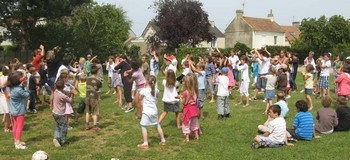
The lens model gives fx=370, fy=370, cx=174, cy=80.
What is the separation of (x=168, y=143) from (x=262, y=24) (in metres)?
58.1

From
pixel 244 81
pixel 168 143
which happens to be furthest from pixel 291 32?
pixel 168 143

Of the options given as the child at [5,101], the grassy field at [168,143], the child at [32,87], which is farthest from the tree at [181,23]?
the child at [5,101]

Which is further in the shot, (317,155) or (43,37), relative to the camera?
(43,37)

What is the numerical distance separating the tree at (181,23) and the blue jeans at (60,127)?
1475 inches

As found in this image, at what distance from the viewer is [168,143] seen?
348 inches

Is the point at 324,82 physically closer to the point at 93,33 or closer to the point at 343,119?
the point at 343,119

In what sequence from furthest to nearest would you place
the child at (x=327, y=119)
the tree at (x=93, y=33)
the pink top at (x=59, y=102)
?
the tree at (x=93, y=33)
the child at (x=327, y=119)
the pink top at (x=59, y=102)

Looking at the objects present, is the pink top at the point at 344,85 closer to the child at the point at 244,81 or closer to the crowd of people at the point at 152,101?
the crowd of people at the point at 152,101

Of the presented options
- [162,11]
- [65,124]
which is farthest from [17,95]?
[162,11]

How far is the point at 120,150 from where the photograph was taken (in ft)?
27.3

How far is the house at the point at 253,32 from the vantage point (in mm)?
61428

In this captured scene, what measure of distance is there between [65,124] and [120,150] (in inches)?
58.7

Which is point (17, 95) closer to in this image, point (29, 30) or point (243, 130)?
point (243, 130)

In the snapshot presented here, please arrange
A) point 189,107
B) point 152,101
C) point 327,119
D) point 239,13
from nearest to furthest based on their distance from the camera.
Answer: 1. point 152,101
2. point 189,107
3. point 327,119
4. point 239,13
